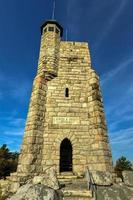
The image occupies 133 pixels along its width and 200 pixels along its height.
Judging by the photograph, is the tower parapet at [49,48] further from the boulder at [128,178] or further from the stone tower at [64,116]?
the boulder at [128,178]

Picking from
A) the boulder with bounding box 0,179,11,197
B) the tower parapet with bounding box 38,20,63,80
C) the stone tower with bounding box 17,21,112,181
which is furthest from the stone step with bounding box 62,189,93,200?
the tower parapet with bounding box 38,20,63,80

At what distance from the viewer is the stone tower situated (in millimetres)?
7223

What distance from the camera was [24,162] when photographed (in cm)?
677

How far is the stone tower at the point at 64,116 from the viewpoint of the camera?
7223mm

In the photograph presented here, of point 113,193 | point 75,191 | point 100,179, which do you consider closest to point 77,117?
point 100,179

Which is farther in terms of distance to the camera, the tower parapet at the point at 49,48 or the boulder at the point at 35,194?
the tower parapet at the point at 49,48

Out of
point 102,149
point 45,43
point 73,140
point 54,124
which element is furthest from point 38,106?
point 45,43

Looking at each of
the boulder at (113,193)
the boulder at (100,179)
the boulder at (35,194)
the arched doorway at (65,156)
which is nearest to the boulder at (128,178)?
the boulder at (113,193)

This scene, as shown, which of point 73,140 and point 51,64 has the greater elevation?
point 51,64

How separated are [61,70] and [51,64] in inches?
29.0

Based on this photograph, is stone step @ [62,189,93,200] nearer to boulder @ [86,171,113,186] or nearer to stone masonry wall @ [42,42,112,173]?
boulder @ [86,171,113,186]

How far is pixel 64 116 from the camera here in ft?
27.7

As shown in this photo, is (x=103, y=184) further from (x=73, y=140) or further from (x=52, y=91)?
(x=52, y=91)

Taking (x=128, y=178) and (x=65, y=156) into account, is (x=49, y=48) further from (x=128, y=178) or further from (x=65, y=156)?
(x=128, y=178)
